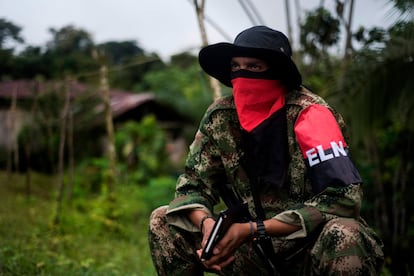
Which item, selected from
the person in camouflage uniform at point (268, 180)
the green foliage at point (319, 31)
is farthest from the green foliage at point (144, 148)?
the person in camouflage uniform at point (268, 180)

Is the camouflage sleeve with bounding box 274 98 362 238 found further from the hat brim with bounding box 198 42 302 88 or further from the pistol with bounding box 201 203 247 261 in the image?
the hat brim with bounding box 198 42 302 88

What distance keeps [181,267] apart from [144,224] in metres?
4.80

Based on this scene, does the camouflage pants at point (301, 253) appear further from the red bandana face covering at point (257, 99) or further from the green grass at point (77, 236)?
the green grass at point (77, 236)

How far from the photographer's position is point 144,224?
7086mm

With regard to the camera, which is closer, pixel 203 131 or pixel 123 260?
pixel 203 131

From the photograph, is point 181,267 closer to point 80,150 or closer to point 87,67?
point 87,67

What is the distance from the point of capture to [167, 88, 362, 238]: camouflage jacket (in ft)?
7.57

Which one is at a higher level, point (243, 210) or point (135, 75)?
point (135, 75)

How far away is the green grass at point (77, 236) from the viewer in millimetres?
3719

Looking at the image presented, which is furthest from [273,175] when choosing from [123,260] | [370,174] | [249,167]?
[370,174]

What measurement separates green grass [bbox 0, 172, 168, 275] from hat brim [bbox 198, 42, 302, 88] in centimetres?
175

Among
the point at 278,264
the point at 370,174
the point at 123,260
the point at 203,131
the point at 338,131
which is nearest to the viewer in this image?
the point at 338,131

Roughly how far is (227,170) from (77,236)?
3.73m

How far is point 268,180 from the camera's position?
2.34 m
